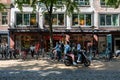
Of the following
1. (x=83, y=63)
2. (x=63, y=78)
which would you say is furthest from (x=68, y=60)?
(x=63, y=78)

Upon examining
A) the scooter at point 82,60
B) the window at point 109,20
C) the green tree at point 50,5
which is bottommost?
the scooter at point 82,60

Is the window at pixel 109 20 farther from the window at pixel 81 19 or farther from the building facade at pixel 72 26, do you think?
the window at pixel 81 19

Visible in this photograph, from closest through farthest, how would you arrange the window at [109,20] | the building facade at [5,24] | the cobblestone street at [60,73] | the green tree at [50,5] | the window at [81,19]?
the cobblestone street at [60,73]
the green tree at [50,5]
the building facade at [5,24]
the window at [81,19]
the window at [109,20]

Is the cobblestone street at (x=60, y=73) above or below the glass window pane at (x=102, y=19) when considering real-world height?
below

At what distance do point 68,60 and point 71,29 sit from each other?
22.3m

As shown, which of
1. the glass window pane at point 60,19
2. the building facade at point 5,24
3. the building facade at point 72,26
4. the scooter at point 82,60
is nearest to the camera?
the scooter at point 82,60

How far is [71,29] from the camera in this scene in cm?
4512

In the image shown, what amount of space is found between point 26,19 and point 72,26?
6.64m

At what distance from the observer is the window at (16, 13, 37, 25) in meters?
45.2

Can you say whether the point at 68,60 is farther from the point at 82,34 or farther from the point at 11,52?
the point at 82,34

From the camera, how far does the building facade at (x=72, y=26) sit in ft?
147

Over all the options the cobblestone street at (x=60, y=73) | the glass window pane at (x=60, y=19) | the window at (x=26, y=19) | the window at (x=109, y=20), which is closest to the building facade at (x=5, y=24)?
the window at (x=26, y=19)

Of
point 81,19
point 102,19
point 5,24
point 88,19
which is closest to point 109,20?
point 102,19

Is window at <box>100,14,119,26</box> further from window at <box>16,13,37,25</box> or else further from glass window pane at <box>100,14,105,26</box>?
window at <box>16,13,37,25</box>
